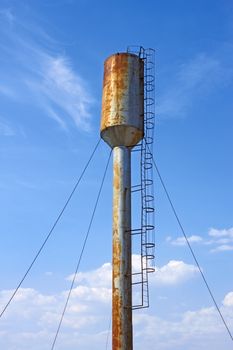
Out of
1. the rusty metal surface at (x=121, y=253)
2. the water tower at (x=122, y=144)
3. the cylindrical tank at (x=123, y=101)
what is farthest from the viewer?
the cylindrical tank at (x=123, y=101)

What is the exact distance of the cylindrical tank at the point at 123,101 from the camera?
72.5 ft

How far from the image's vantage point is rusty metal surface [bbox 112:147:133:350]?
1970cm

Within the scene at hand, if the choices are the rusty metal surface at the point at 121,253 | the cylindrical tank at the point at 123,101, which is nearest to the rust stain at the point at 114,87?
the cylindrical tank at the point at 123,101

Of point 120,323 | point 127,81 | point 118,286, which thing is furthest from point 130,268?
point 127,81

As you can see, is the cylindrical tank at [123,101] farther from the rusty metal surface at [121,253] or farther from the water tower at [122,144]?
the rusty metal surface at [121,253]

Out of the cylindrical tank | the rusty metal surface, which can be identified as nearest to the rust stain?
the cylindrical tank

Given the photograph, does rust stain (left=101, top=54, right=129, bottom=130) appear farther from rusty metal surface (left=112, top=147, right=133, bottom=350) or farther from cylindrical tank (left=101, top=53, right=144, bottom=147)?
rusty metal surface (left=112, top=147, right=133, bottom=350)

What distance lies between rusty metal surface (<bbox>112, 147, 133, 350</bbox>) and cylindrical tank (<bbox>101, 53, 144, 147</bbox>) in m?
0.69

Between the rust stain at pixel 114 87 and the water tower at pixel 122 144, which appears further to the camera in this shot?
the rust stain at pixel 114 87

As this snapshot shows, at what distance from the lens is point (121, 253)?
20.6m

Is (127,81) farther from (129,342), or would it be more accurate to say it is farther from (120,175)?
(129,342)

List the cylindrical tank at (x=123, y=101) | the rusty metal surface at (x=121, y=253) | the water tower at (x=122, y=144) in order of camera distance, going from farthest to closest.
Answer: the cylindrical tank at (x=123, y=101), the water tower at (x=122, y=144), the rusty metal surface at (x=121, y=253)

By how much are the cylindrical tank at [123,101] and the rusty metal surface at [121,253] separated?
69 centimetres

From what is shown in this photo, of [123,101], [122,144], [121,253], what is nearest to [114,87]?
[123,101]
